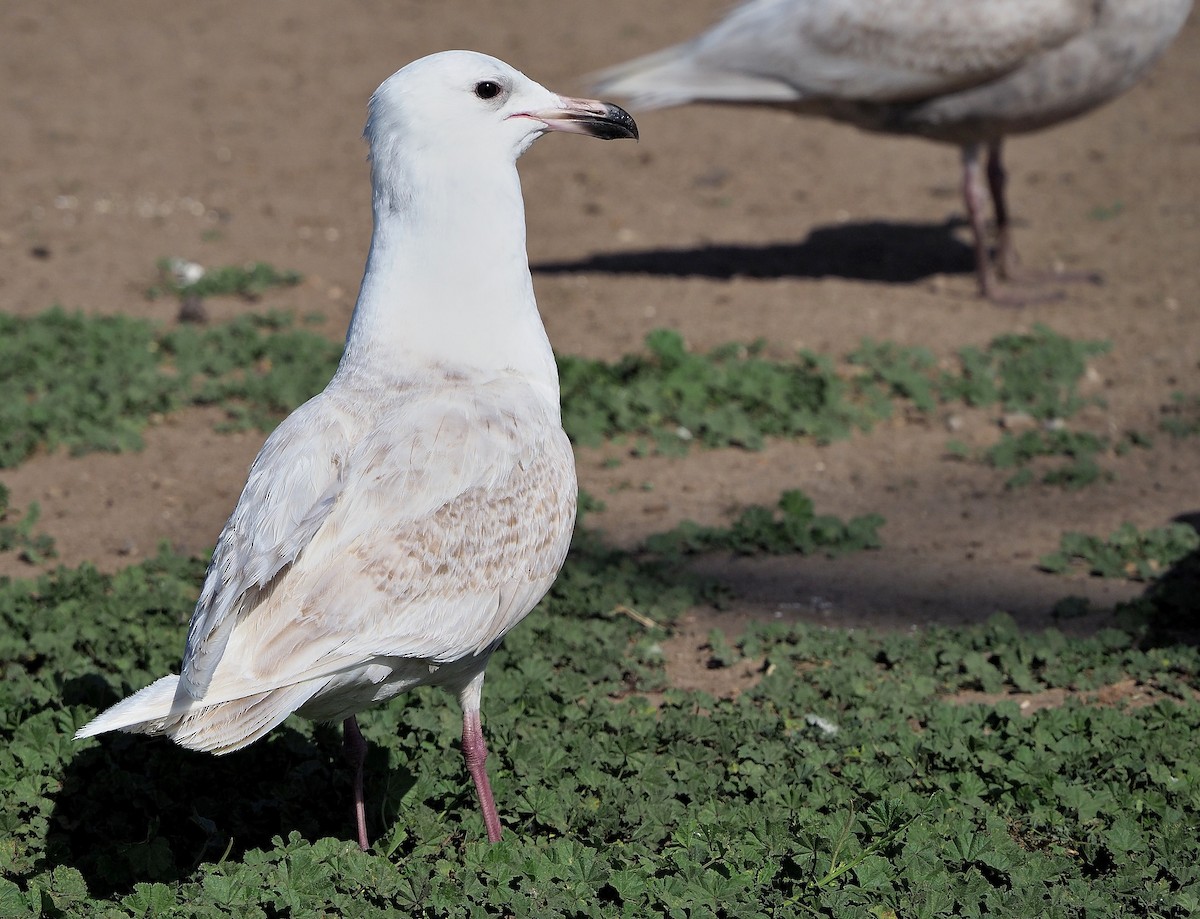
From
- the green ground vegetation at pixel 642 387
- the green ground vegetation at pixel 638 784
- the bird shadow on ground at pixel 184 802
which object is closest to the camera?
the green ground vegetation at pixel 638 784

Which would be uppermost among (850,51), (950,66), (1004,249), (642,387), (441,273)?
(850,51)

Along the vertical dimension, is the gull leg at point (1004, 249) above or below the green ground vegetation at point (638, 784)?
above

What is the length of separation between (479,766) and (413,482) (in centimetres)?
78

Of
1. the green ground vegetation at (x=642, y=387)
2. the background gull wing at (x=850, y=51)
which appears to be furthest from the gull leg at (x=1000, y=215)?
the green ground vegetation at (x=642, y=387)

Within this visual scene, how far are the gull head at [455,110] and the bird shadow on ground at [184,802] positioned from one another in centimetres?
166

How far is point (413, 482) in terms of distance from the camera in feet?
Answer: 10.5

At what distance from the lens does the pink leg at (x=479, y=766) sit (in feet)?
11.5

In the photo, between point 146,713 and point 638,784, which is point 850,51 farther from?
point 146,713

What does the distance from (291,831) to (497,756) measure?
667 mm

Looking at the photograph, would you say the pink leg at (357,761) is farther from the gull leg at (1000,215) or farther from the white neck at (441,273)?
the gull leg at (1000,215)

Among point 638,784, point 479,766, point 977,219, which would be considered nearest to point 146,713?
point 479,766

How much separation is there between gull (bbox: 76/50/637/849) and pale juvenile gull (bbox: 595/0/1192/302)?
4393mm

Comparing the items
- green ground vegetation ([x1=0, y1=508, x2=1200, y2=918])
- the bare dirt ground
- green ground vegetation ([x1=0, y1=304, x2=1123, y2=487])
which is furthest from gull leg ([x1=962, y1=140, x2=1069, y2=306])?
green ground vegetation ([x1=0, y1=508, x2=1200, y2=918])

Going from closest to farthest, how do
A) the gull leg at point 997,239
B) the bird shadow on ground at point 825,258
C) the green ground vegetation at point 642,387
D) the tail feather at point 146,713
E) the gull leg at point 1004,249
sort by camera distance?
1. the tail feather at point 146,713
2. the green ground vegetation at point 642,387
3. the gull leg at point 997,239
4. the gull leg at point 1004,249
5. the bird shadow on ground at point 825,258
